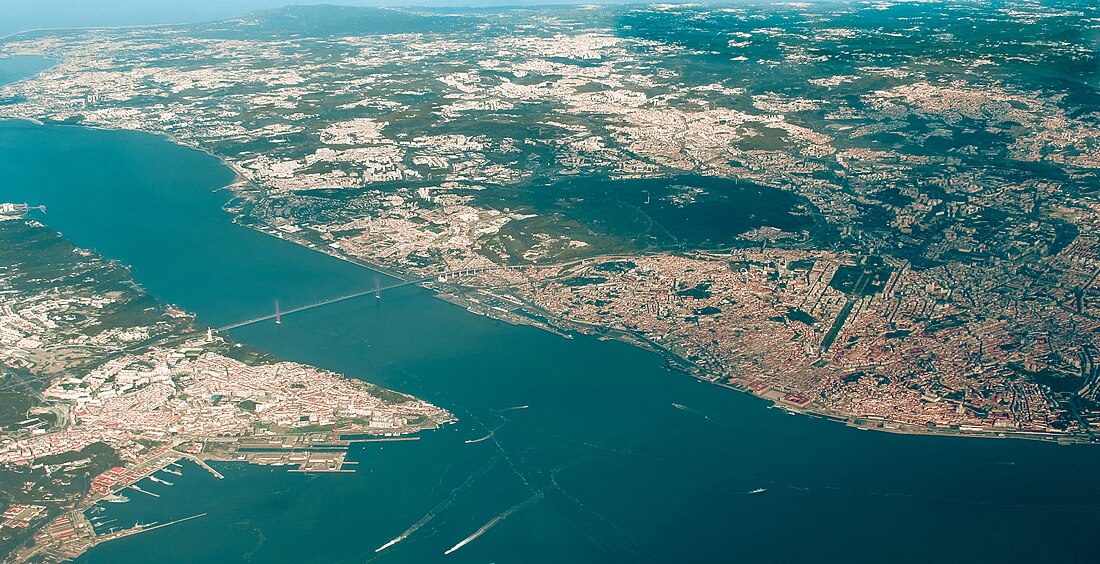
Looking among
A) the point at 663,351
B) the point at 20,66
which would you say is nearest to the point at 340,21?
the point at 20,66

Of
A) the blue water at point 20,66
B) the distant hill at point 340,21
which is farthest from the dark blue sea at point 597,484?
the distant hill at point 340,21

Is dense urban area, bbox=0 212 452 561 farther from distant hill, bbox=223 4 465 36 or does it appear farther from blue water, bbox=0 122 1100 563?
distant hill, bbox=223 4 465 36

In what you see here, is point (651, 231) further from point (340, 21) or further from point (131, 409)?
point (340, 21)

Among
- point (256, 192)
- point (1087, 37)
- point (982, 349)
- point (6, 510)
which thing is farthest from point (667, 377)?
point (1087, 37)

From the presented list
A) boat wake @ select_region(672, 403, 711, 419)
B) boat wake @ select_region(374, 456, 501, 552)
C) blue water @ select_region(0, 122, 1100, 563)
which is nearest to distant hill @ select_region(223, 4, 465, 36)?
blue water @ select_region(0, 122, 1100, 563)

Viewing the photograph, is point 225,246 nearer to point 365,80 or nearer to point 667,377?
point 667,377

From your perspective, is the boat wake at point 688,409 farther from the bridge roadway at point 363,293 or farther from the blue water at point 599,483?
the bridge roadway at point 363,293
